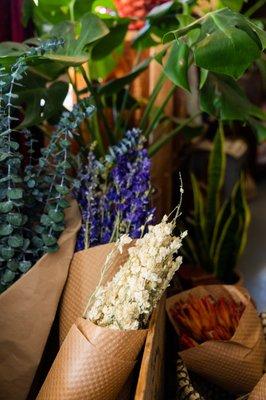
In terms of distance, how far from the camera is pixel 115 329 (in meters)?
0.76

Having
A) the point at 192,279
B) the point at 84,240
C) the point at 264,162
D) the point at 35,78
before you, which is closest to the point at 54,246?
the point at 84,240

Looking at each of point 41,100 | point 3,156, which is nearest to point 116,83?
point 41,100

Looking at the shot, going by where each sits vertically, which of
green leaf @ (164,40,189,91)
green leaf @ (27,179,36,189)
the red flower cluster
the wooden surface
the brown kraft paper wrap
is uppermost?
the red flower cluster

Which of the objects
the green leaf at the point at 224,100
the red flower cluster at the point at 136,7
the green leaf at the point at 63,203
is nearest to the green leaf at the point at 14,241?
the green leaf at the point at 63,203

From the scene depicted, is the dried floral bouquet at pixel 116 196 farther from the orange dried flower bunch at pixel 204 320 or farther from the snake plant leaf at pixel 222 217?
the snake plant leaf at pixel 222 217

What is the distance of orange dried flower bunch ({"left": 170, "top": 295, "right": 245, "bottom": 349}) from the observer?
109 cm

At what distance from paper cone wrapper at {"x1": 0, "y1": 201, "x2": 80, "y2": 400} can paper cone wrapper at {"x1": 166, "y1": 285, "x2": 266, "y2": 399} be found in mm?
306

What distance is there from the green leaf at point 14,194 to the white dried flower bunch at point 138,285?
0.22 metres

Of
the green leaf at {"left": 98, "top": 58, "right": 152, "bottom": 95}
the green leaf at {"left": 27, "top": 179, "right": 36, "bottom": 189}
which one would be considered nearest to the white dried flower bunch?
the green leaf at {"left": 27, "top": 179, "right": 36, "bottom": 189}

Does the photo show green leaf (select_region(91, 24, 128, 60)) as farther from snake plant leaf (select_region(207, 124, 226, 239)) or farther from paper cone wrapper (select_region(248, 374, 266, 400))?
paper cone wrapper (select_region(248, 374, 266, 400))

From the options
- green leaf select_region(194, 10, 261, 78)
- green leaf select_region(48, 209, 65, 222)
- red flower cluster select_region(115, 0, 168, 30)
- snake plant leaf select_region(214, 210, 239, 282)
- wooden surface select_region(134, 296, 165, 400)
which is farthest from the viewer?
snake plant leaf select_region(214, 210, 239, 282)

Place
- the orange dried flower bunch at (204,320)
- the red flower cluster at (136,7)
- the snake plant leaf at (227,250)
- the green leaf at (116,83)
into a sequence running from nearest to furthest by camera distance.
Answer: the orange dried flower bunch at (204,320)
the green leaf at (116,83)
the red flower cluster at (136,7)
the snake plant leaf at (227,250)

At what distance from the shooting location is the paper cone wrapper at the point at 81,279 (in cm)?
93

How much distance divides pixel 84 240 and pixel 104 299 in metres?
0.23
